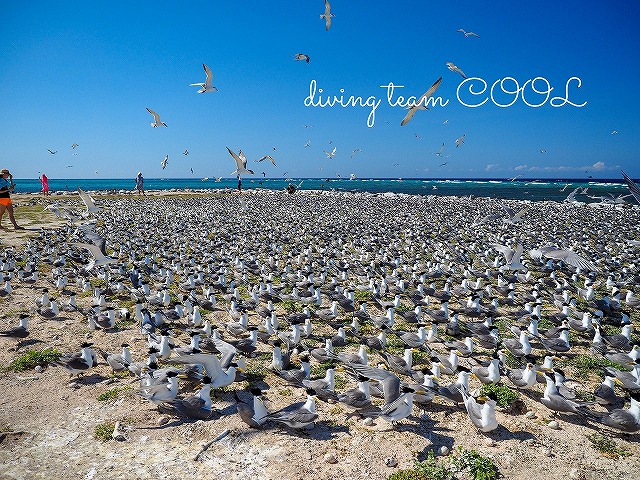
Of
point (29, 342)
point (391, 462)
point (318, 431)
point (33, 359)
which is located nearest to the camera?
point (391, 462)

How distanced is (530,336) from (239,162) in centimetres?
1297

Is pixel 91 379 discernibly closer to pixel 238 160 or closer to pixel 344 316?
pixel 344 316

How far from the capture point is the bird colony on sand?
22.0ft

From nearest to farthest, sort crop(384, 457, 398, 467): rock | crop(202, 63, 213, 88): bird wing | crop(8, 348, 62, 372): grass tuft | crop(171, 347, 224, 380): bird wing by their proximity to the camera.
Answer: crop(384, 457, 398, 467): rock < crop(171, 347, 224, 380): bird wing < crop(8, 348, 62, 372): grass tuft < crop(202, 63, 213, 88): bird wing

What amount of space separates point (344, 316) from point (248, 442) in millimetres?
5901

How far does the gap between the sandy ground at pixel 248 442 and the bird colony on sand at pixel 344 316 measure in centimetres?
23

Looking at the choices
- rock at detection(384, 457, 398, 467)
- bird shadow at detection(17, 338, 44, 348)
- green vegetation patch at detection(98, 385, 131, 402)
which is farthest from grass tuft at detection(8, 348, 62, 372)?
rock at detection(384, 457, 398, 467)

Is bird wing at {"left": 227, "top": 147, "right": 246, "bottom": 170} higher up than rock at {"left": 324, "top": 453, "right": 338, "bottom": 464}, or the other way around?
bird wing at {"left": 227, "top": 147, "right": 246, "bottom": 170}

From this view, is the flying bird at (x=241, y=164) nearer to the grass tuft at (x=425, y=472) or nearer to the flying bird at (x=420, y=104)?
the flying bird at (x=420, y=104)

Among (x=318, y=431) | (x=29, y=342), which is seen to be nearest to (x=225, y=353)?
(x=318, y=431)

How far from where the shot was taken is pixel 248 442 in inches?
225

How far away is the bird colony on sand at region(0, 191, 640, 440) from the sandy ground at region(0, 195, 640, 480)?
23 cm

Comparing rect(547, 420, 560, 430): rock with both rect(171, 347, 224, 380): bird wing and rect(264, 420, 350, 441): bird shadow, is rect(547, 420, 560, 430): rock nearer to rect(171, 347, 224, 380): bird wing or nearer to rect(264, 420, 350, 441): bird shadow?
rect(264, 420, 350, 441): bird shadow

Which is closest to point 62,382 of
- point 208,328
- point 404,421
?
point 208,328
